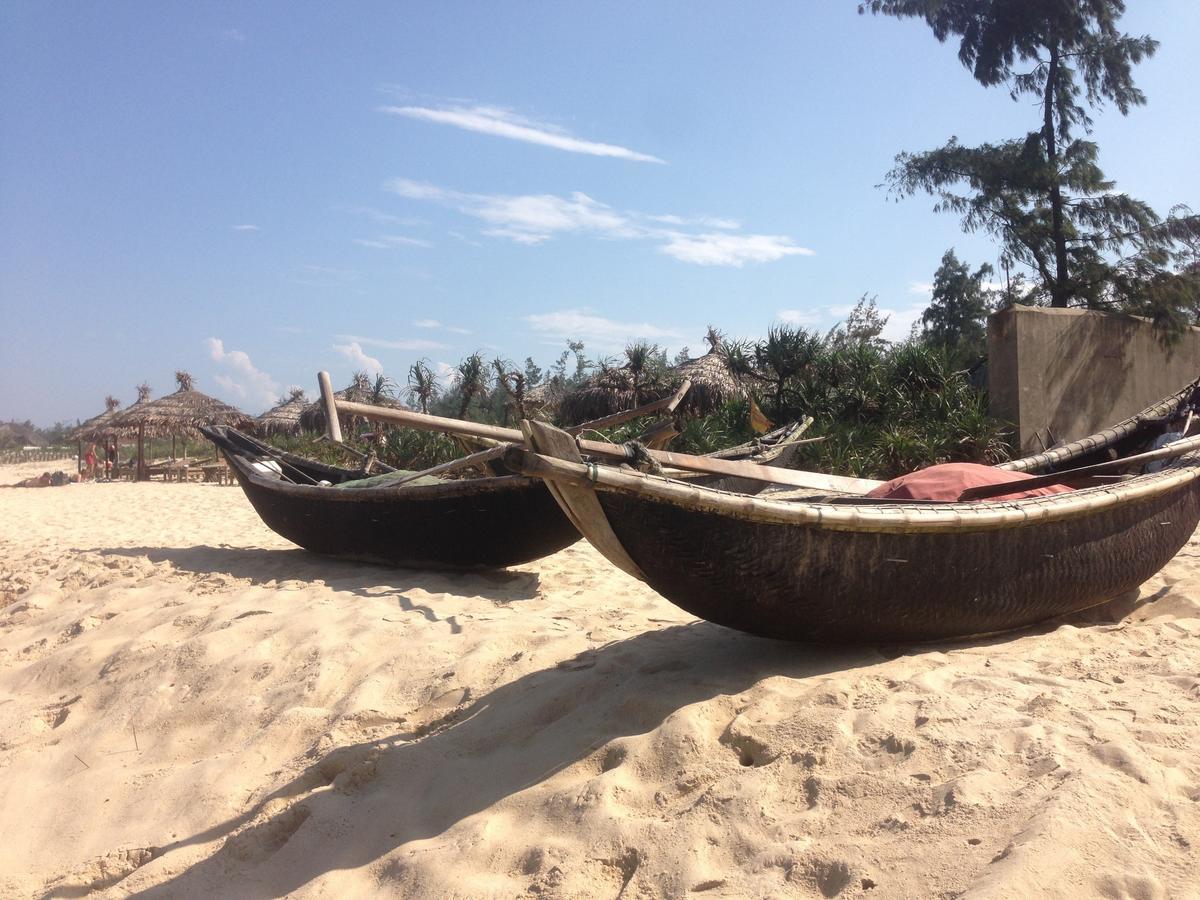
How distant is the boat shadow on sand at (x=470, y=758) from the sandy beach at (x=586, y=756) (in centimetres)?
1

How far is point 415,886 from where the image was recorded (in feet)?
A: 6.79

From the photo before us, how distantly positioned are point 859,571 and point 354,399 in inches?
869

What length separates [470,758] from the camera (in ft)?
8.78

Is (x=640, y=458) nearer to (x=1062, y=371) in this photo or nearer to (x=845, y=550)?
(x=845, y=550)

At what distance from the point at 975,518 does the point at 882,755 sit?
89 cm

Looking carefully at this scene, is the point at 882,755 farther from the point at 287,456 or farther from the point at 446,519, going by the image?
the point at 287,456

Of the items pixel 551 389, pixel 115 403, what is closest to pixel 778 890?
pixel 551 389

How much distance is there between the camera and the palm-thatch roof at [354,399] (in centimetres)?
2128

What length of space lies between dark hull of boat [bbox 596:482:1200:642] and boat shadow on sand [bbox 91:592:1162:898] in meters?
0.15

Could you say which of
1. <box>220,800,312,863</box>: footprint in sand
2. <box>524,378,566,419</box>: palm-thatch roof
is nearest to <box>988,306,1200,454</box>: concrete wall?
<box>220,800,312,863</box>: footprint in sand

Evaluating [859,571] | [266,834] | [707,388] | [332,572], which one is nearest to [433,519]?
[332,572]

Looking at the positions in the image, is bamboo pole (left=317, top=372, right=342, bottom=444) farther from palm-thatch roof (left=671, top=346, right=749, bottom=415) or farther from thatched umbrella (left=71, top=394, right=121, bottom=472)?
thatched umbrella (left=71, top=394, right=121, bottom=472)

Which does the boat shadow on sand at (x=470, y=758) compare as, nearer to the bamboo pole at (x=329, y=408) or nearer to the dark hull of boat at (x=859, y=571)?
the dark hull of boat at (x=859, y=571)

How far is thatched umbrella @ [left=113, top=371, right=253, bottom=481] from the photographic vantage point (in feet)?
69.6
